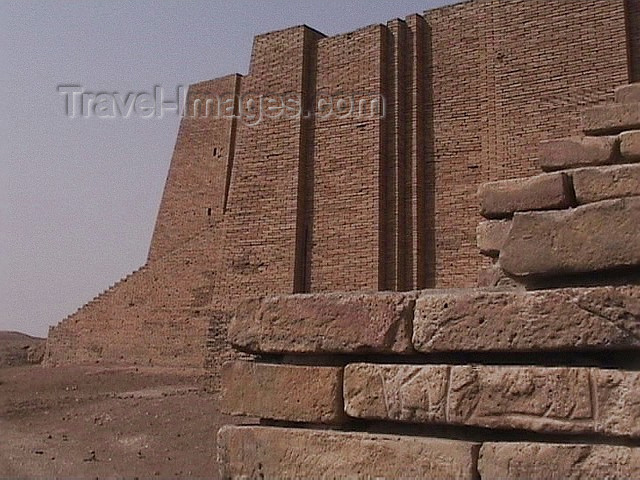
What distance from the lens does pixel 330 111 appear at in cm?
1090

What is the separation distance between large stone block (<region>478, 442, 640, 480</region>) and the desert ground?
4.32 m

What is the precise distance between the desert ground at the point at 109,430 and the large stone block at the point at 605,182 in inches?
184

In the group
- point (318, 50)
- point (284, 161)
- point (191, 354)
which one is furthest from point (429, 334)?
point (191, 354)

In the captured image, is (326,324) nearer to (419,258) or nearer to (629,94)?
(629,94)

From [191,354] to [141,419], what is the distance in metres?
6.27

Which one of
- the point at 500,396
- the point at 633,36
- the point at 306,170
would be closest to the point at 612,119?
the point at 500,396

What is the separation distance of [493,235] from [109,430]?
7.37 metres

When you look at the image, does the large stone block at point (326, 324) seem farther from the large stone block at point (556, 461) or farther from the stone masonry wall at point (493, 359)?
the large stone block at point (556, 461)

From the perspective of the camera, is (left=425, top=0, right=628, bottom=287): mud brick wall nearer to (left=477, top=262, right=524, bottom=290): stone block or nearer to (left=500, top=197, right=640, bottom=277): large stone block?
(left=477, top=262, right=524, bottom=290): stone block

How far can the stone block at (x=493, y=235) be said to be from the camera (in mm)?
3410

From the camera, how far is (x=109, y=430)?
9.37 metres

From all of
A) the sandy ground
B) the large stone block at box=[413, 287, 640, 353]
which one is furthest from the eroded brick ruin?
the sandy ground

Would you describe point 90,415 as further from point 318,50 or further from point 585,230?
point 585,230

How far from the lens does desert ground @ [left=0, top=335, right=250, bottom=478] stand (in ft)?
24.0
